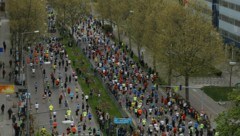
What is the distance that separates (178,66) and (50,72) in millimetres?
21573

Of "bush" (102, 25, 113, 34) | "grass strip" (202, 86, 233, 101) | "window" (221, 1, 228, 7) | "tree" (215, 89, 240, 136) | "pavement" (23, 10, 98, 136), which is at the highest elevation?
"tree" (215, 89, 240, 136)

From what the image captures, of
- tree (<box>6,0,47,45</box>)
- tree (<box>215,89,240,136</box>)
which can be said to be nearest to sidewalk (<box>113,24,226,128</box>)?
tree (<box>6,0,47,45</box>)

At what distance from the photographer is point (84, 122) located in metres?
59.2

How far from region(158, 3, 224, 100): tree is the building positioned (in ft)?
58.0

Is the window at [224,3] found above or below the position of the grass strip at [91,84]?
above

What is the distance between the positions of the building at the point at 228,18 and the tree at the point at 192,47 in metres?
17.7

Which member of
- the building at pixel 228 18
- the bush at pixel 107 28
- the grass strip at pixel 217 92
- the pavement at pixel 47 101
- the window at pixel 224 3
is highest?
the window at pixel 224 3

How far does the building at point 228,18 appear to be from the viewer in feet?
286

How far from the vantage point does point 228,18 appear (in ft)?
297

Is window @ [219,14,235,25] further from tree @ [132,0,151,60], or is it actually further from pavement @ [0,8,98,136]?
pavement @ [0,8,98,136]

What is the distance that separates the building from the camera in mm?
87188

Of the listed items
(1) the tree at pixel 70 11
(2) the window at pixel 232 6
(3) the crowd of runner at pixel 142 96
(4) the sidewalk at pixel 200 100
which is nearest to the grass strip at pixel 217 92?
(4) the sidewalk at pixel 200 100

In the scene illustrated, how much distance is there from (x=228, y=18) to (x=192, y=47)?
25.0m

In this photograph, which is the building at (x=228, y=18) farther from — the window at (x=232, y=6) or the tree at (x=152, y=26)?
the tree at (x=152, y=26)
